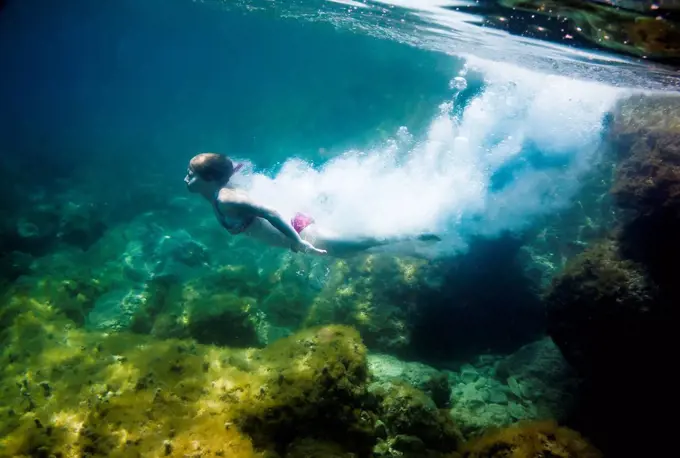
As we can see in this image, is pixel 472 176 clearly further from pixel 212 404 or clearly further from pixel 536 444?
pixel 212 404

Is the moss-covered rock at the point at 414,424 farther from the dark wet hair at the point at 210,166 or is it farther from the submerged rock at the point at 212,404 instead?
the dark wet hair at the point at 210,166

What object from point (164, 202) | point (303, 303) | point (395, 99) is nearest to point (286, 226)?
point (303, 303)

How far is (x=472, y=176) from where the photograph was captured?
17750 millimetres

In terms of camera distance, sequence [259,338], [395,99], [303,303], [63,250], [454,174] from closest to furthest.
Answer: [259,338], [303,303], [63,250], [454,174], [395,99]

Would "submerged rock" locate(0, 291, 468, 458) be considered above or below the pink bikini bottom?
below

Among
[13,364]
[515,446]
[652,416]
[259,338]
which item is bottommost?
[259,338]

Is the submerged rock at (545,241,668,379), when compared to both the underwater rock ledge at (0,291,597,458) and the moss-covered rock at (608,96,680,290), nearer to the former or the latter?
the moss-covered rock at (608,96,680,290)

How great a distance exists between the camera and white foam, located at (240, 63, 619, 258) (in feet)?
42.5

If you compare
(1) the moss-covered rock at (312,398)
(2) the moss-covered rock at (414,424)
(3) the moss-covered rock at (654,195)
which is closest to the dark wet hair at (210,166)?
(1) the moss-covered rock at (312,398)

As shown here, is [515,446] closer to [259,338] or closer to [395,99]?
[259,338]

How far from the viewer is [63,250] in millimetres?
14586

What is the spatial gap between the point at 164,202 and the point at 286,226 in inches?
656

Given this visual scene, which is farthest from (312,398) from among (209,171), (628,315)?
(628,315)

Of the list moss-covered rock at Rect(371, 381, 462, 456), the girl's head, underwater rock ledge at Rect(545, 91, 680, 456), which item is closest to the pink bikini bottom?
the girl's head
